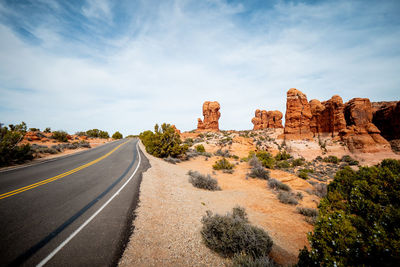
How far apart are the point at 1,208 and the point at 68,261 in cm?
406

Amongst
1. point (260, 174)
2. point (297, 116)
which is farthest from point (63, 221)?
point (297, 116)

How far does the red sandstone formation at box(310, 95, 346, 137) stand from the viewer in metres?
29.4

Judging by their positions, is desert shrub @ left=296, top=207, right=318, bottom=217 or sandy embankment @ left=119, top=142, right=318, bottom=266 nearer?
sandy embankment @ left=119, top=142, right=318, bottom=266

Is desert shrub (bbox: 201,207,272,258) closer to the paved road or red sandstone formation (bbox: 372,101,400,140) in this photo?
the paved road

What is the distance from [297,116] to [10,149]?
1699 inches

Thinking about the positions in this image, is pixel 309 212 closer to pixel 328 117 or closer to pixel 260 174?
pixel 260 174

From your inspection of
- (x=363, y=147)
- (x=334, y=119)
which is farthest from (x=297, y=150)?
(x=334, y=119)

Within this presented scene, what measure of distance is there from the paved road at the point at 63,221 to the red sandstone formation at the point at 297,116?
35.3 meters

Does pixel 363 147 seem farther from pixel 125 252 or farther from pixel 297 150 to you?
pixel 125 252

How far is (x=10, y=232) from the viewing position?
3.45 meters

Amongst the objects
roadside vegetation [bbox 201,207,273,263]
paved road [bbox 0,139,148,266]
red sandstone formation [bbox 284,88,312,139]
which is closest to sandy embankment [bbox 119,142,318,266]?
roadside vegetation [bbox 201,207,273,263]

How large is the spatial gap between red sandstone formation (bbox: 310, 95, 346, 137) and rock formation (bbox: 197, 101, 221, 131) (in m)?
31.7

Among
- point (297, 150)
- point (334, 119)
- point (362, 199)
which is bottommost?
point (297, 150)

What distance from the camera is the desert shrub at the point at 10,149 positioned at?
36.3 feet
